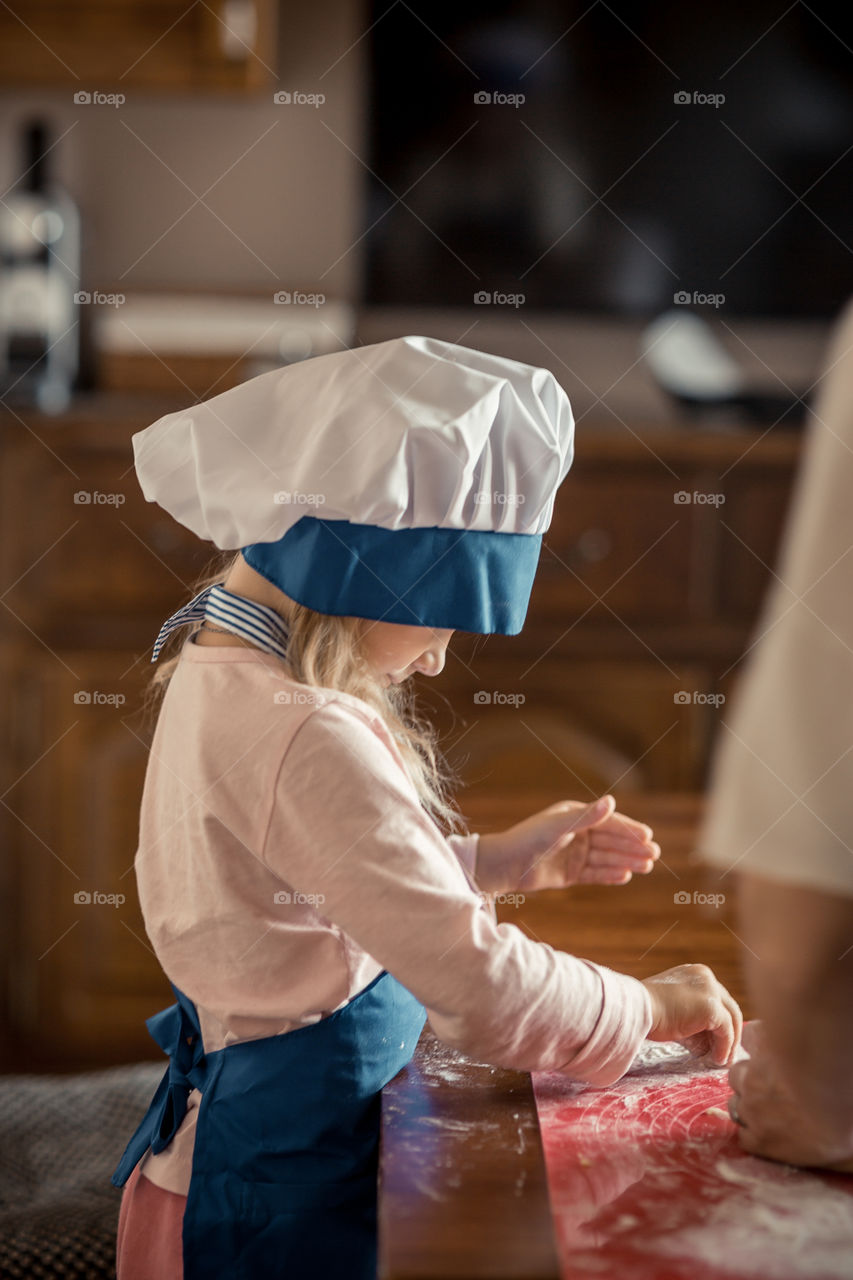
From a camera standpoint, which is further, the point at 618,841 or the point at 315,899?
the point at 618,841

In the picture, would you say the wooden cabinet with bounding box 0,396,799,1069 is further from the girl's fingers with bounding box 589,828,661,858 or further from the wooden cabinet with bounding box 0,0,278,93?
the girl's fingers with bounding box 589,828,661,858

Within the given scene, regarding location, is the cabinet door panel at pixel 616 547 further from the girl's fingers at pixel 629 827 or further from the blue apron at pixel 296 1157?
the blue apron at pixel 296 1157

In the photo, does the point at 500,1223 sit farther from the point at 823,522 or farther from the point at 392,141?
the point at 392,141

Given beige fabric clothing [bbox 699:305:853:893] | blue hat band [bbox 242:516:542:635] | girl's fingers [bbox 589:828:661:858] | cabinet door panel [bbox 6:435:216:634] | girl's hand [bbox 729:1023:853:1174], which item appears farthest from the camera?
cabinet door panel [bbox 6:435:216:634]

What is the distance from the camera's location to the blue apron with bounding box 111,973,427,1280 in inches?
27.1

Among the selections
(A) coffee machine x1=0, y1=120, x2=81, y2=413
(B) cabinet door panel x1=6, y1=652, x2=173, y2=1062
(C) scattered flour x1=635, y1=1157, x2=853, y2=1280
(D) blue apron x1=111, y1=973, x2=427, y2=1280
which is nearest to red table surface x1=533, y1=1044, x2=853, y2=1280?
(C) scattered flour x1=635, y1=1157, x2=853, y2=1280

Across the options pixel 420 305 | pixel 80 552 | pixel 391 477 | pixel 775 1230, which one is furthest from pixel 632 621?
pixel 775 1230

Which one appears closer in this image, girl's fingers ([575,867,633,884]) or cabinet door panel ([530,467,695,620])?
girl's fingers ([575,867,633,884])

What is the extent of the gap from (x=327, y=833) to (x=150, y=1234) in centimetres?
29

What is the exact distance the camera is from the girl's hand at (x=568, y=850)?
0.83 meters

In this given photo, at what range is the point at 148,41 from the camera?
6.26 ft

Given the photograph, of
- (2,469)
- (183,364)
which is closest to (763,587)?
(183,364)

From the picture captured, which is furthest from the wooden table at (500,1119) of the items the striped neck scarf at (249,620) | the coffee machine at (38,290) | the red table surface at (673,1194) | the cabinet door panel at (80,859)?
the coffee machine at (38,290)

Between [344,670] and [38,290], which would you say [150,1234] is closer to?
[344,670]
